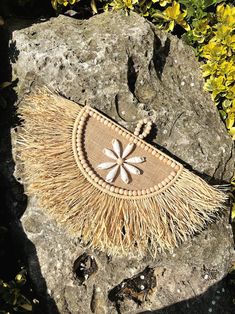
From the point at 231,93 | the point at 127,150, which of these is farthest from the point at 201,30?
the point at 127,150

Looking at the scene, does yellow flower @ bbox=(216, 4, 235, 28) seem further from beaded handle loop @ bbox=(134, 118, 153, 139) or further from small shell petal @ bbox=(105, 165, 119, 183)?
small shell petal @ bbox=(105, 165, 119, 183)

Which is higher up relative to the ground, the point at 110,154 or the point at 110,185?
the point at 110,154

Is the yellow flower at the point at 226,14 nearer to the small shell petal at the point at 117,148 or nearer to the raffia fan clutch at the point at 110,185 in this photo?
the raffia fan clutch at the point at 110,185

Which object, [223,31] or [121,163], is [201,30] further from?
[121,163]

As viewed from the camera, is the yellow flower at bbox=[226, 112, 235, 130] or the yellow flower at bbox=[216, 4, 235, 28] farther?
the yellow flower at bbox=[226, 112, 235, 130]

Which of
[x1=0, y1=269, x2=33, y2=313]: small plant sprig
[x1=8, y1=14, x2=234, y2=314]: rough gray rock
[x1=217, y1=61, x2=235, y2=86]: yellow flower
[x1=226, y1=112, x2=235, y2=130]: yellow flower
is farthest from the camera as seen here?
[x1=226, y1=112, x2=235, y2=130]: yellow flower

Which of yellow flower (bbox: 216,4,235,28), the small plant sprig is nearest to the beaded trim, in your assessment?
the small plant sprig

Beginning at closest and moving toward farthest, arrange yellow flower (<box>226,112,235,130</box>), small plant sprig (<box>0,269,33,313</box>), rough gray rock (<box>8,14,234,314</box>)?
1. small plant sprig (<box>0,269,33,313</box>)
2. rough gray rock (<box>8,14,234,314</box>)
3. yellow flower (<box>226,112,235,130</box>)

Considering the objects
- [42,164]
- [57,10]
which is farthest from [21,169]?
[57,10]
